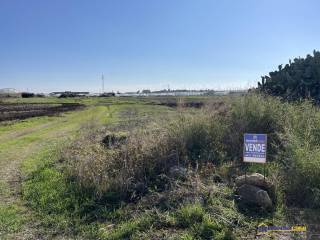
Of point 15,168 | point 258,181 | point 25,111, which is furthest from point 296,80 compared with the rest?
point 25,111

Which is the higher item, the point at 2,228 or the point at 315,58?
the point at 315,58

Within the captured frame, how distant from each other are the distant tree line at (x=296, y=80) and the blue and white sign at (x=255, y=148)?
5.34 m

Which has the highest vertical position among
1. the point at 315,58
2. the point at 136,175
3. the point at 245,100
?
the point at 315,58

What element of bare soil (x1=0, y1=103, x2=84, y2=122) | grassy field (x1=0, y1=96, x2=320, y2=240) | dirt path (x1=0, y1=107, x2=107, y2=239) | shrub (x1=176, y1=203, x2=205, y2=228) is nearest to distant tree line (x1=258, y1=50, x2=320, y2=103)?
grassy field (x1=0, y1=96, x2=320, y2=240)

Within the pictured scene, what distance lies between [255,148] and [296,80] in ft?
21.3

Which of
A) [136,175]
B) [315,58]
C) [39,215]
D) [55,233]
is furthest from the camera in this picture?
[315,58]

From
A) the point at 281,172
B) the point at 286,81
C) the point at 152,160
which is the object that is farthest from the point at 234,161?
the point at 286,81

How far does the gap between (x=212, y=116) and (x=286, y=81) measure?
12.9 feet

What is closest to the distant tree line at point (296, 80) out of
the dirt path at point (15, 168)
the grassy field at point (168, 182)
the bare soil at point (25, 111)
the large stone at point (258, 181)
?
the grassy field at point (168, 182)

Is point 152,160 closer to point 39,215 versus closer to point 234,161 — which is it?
point 234,161

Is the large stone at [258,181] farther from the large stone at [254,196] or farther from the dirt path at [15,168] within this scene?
the dirt path at [15,168]

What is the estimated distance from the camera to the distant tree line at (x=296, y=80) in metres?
10.3

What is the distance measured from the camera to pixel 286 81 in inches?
434

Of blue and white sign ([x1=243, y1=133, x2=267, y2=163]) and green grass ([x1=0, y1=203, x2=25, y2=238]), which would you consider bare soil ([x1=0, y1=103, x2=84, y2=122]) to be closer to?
green grass ([x1=0, y1=203, x2=25, y2=238])
